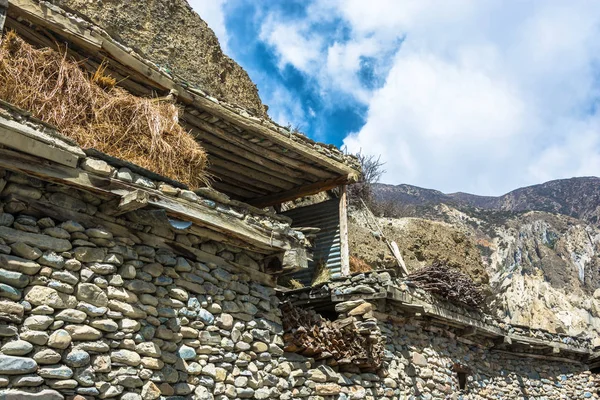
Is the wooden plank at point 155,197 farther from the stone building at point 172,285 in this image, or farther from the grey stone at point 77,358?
the grey stone at point 77,358

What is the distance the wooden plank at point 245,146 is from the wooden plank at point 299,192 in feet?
0.56

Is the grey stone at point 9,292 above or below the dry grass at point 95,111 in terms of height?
below

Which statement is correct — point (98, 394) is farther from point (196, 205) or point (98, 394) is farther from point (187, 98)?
point (187, 98)

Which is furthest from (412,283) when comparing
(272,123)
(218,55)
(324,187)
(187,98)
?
(218,55)

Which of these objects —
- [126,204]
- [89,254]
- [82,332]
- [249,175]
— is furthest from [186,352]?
[249,175]

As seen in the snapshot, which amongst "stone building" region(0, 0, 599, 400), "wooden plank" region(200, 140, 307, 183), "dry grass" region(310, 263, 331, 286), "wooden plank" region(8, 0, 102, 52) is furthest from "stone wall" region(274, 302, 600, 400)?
"wooden plank" region(8, 0, 102, 52)

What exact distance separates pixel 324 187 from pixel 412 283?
8.70 ft

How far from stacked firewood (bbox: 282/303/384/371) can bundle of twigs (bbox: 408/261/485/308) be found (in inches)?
81.2

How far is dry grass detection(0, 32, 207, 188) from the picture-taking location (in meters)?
5.27

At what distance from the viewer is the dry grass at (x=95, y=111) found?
5.27 metres

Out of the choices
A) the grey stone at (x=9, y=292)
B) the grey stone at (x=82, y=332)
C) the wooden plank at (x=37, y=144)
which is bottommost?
the grey stone at (x=82, y=332)

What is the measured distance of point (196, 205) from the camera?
564 cm

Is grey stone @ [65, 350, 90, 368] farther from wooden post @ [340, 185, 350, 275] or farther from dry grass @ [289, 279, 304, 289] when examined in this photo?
dry grass @ [289, 279, 304, 289]

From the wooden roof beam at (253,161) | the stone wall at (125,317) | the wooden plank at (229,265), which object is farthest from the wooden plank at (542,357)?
the wooden plank at (229,265)
